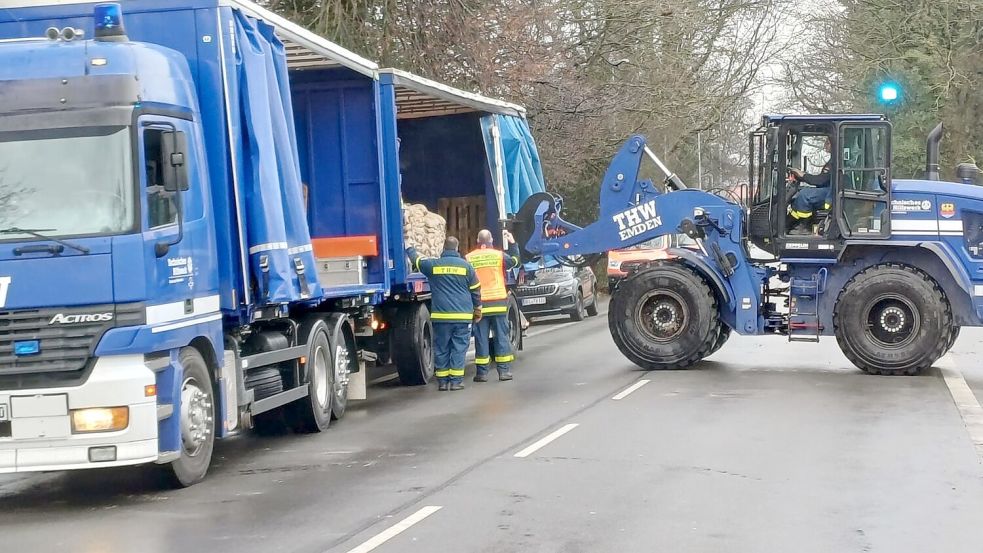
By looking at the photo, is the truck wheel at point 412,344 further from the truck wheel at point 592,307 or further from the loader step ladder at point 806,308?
the truck wheel at point 592,307

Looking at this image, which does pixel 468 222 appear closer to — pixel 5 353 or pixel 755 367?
pixel 755 367

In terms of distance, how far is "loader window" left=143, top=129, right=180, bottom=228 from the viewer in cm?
884

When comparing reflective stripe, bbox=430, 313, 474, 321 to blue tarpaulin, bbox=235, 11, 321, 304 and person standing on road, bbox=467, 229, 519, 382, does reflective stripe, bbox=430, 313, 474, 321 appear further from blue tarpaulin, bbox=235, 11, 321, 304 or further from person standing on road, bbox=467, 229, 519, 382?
blue tarpaulin, bbox=235, 11, 321, 304

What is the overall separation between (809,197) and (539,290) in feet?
34.7

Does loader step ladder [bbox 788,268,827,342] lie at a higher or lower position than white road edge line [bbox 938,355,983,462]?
higher

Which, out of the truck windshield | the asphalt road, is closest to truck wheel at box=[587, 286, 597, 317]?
the asphalt road

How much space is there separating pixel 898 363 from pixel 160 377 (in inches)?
384

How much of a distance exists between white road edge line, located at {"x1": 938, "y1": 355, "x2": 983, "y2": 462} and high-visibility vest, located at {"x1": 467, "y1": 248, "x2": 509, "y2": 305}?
17.7ft

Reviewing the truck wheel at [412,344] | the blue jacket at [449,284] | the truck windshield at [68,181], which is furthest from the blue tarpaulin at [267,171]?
the truck wheel at [412,344]

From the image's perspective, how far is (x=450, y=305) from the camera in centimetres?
1516

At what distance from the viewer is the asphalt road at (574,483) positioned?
7.64 m

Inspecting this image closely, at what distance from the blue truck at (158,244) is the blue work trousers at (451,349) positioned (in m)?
1.79

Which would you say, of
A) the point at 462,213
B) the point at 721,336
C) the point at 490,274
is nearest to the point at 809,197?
the point at 721,336

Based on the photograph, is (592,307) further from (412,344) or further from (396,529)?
(396,529)
